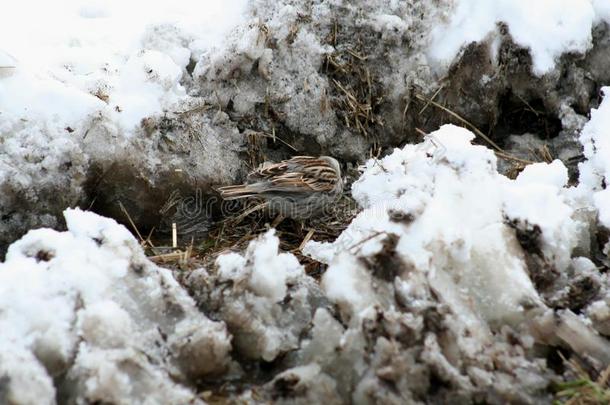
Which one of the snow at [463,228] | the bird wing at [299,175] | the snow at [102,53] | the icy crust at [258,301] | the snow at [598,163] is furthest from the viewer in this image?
the bird wing at [299,175]

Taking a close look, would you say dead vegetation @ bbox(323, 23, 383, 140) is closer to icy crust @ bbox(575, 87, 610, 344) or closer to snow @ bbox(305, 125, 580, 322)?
snow @ bbox(305, 125, 580, 322)

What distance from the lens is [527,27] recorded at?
205 inches

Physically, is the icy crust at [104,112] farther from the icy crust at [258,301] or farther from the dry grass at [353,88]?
the icy crust at [258,301]

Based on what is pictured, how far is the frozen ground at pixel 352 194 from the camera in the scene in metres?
3.05

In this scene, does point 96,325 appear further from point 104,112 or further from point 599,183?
point 599,183

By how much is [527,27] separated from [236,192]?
2401 mm

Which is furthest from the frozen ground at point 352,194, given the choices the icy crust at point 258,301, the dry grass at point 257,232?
the dry grass at point 257,232

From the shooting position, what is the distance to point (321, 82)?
5051 mm

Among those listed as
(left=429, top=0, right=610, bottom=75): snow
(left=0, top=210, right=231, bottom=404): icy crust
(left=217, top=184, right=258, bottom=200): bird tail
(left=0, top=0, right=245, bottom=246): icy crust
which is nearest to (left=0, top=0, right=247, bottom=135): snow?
(left=0, top=0, right=245, bottom=246): icy crust

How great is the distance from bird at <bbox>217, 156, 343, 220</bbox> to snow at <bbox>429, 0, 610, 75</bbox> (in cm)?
117

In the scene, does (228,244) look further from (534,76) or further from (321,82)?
(534,76)

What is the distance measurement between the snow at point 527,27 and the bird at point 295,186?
46.0 inches

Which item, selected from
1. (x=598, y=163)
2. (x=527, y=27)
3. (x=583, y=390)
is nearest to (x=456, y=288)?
(x=583, y=390)

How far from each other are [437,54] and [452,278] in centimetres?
223
